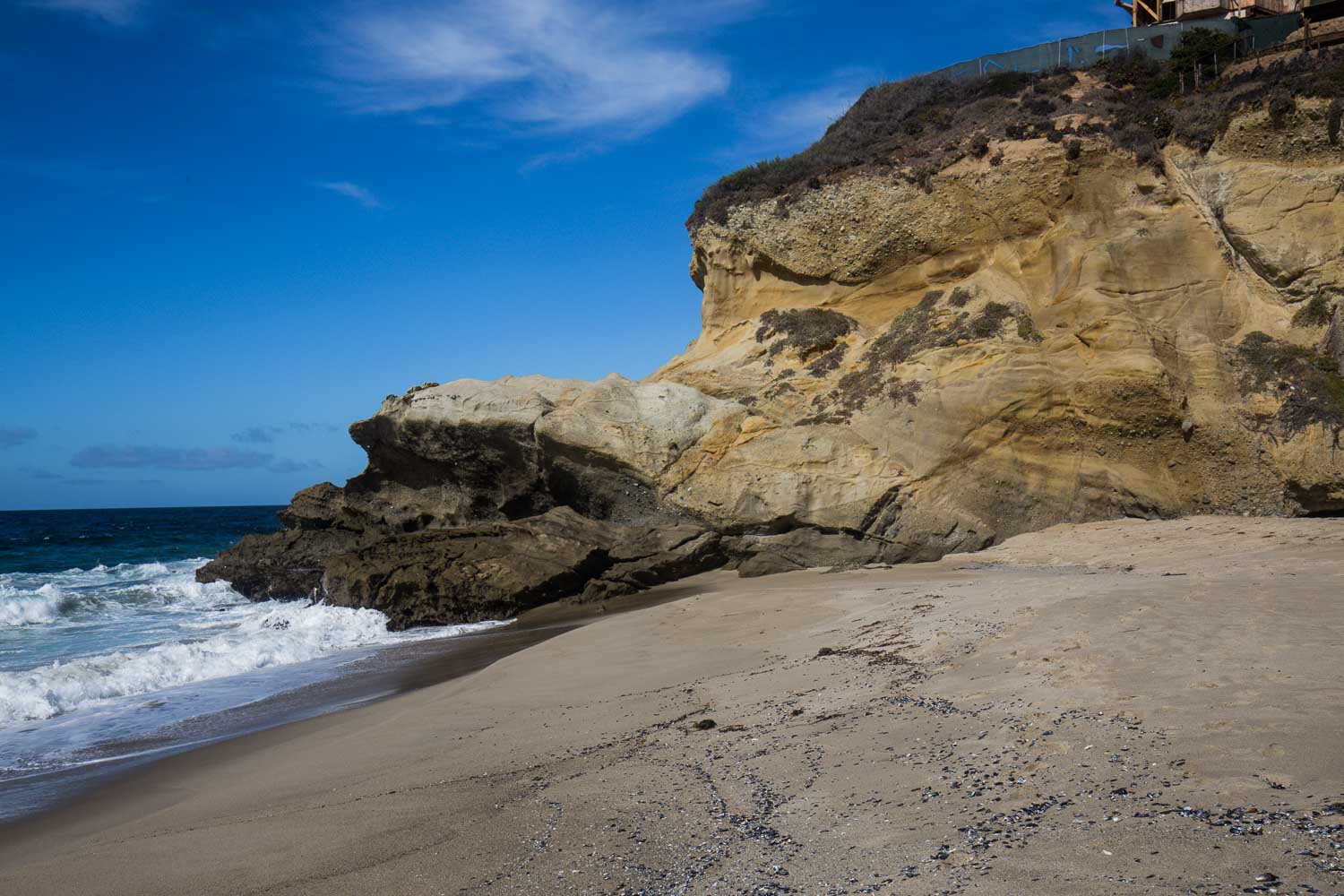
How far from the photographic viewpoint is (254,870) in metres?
4.39

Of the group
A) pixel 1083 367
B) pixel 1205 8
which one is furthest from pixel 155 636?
pixel 1205 8

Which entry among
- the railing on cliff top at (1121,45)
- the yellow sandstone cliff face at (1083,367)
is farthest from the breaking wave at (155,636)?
the railing on cliff top at (1121,45)

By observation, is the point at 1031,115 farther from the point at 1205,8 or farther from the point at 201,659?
the point at 201,659

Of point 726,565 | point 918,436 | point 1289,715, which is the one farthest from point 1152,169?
point 1289,715

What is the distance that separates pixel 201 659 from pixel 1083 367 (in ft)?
45.6

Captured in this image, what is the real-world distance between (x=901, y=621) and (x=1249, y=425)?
28.9ft

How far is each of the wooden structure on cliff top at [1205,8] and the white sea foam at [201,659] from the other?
80.0 ft

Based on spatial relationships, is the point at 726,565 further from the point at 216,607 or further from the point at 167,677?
the point at 216,607

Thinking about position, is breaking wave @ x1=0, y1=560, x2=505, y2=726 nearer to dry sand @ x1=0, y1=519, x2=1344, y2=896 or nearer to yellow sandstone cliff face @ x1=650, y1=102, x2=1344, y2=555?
dry sand @ x1=0, y1=519, x2=1344, y2=896

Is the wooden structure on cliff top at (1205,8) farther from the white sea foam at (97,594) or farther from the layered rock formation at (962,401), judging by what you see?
the white sea foam at (97,594)

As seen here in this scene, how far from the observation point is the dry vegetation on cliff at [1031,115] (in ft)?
50.5

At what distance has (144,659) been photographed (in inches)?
441

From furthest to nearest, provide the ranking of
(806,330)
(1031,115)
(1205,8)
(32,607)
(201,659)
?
(1205,8)
(806,330)
(32,607)
(1031,115)
(201,659)

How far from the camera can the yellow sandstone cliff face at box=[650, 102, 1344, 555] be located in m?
13.9
